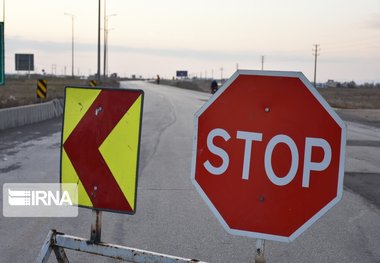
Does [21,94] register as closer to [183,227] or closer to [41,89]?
[41,89]

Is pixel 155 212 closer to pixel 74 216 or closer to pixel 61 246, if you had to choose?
pixel 74 216

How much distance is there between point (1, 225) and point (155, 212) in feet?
6.61

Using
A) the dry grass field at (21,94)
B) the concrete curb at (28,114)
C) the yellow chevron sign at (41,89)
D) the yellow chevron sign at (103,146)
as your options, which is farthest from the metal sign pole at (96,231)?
the yellow chevron sign at (41,89)

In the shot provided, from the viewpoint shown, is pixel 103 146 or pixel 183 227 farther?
pixel 183 227

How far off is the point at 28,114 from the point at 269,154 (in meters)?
18.4

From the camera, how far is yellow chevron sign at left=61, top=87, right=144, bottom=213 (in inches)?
162

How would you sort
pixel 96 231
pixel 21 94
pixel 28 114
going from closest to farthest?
pixel 96 231
pixel 28 114
pixel 21 94

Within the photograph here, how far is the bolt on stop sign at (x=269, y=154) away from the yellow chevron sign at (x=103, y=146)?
720mm

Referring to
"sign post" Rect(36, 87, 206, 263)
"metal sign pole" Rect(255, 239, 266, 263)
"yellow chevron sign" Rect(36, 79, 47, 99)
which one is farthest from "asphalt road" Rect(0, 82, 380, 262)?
"yellow chevron sign" Rect(36, 79, 47, 99)

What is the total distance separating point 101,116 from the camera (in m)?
4.20

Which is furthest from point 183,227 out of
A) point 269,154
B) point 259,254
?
point 269,154

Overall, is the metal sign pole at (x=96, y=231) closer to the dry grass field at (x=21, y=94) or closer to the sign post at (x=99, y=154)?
the sign post at (x=99, y=154)

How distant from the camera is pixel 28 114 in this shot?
67.5ft

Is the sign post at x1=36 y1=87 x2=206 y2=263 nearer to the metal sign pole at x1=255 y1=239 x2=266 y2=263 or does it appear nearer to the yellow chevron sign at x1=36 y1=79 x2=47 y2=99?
the metal sign pole at x1=255 y1=239 x2=266 y2=263
